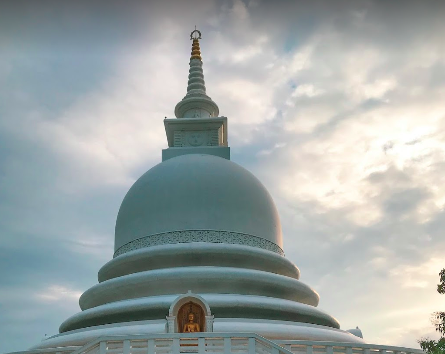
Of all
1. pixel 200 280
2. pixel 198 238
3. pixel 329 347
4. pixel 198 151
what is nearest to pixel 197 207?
pixel 198 238

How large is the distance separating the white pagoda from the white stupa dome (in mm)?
38

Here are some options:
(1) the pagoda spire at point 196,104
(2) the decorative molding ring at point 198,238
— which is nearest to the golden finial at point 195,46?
(1) the pagoda spire at point 196,104

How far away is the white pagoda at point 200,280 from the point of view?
44.8 feet

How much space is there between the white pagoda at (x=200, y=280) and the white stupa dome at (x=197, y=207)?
38 millimetres

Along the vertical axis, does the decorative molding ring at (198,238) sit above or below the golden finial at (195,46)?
below

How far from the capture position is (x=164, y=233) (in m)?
19.2

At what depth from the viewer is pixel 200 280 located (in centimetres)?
1692

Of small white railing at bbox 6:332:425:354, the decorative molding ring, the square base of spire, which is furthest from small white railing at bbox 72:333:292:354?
the square base of spire

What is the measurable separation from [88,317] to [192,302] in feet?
13.4

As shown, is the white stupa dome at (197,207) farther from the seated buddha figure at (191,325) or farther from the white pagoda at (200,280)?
the seated buddha figure at (191,325)

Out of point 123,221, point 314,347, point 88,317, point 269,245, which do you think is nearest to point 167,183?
point 123,221

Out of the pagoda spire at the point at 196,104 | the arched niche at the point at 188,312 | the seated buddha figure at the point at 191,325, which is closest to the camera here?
the arched niche at the point at 188,312

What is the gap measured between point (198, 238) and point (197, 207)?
4.21 feet

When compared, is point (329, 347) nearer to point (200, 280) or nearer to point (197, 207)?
point (200, 280)
